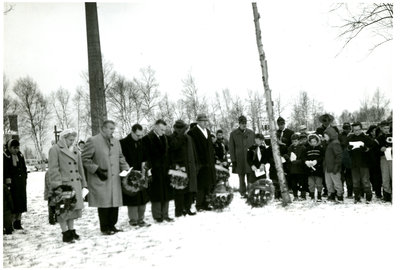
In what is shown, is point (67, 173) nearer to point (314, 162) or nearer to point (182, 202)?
point (182, 202)

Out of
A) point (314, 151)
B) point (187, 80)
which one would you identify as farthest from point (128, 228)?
point (187, 80)

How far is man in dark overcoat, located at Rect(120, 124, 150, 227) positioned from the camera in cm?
784

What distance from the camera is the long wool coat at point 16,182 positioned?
8.27 meters

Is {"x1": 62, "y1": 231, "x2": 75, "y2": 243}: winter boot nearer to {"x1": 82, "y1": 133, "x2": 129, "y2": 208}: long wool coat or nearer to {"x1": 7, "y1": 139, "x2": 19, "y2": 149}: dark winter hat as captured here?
{"x1": 82, "y1": 133, "x2": 129, "y2": 208}: long wool coat

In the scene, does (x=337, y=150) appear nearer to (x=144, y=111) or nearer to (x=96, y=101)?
(x=96, y=101)

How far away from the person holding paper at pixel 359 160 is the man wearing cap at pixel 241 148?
2383 millimetres

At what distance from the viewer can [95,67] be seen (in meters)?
9.81

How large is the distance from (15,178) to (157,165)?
281 centimetres

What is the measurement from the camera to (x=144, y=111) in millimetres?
33062

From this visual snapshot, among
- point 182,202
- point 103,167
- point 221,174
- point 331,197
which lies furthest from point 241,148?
point 103,167

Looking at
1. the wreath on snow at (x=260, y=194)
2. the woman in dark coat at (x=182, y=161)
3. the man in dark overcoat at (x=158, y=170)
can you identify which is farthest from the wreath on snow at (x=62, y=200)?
the wreath on snow at (x=260, y=194)

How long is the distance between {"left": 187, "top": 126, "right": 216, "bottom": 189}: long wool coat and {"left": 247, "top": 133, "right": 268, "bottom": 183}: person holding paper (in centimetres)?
112

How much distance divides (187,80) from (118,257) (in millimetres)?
34007

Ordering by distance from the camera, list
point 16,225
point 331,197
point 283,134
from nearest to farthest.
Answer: point 16,225
point 331,197
point 283,134
